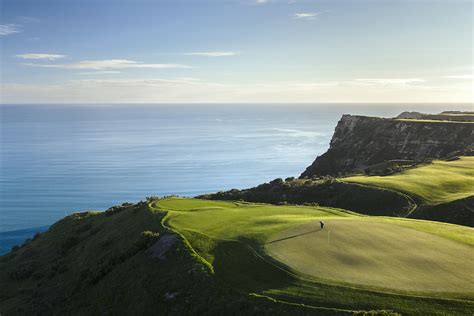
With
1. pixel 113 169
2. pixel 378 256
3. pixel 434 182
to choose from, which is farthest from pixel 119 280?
pixel 113 169

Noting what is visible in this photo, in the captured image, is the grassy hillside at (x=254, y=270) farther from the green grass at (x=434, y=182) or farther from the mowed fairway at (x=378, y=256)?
the green grass at (x=434, y=182)

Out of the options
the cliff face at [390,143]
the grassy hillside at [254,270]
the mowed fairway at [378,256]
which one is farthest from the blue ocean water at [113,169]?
the mowed fairway at [378,256]

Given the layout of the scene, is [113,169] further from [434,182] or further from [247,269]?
[247,269]

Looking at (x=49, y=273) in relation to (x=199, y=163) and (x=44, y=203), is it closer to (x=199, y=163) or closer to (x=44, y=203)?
(x=44, y=203)

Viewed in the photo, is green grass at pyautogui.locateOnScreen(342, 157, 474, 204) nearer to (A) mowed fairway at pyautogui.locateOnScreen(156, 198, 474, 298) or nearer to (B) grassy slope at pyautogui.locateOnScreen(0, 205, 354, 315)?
(A) mowed fairway at pyautogui.locateOnScreen(156, 198, 474, 298)

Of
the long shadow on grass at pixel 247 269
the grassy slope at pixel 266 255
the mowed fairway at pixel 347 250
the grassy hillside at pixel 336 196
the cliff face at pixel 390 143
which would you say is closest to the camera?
the grassy slope at pixel 266 255

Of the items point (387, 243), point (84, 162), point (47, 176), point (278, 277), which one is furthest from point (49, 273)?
point (84, 162)

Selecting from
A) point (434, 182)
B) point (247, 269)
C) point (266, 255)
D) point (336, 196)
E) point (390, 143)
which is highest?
point (390, 143)
